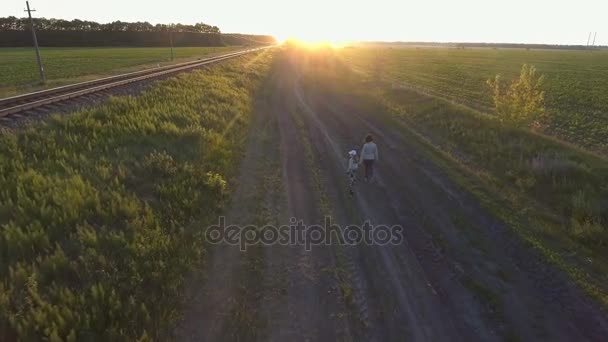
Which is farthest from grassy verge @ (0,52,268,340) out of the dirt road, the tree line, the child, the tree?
the tree line

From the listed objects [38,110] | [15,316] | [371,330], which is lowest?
[371,330]

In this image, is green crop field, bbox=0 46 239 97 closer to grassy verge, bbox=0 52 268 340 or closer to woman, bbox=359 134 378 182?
grassy verge, bbox=0 52 268 340

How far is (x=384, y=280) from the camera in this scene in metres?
8.00

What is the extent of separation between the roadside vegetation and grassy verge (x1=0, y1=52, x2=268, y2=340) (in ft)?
30.2

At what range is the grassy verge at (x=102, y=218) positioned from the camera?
241 inches

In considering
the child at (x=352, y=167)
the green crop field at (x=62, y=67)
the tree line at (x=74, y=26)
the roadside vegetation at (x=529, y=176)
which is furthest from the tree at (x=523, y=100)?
the tree line at (x=74, y=26)

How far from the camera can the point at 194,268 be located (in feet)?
26.5

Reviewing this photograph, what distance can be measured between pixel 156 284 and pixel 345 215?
5.77 meters

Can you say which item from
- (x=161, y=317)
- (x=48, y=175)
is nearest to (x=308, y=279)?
(x=161, y=317)

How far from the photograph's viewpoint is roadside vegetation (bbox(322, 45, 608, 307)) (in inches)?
380

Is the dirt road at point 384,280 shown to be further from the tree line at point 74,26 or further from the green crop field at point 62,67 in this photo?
the tree line at point 74,26

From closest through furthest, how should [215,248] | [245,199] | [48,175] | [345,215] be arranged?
1. [215,248]
2. [48,175]
3. [345,215]
4. [245,199]

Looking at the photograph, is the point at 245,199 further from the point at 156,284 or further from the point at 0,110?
the point at 0,110

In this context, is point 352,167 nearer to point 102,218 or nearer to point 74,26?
point 102,218
